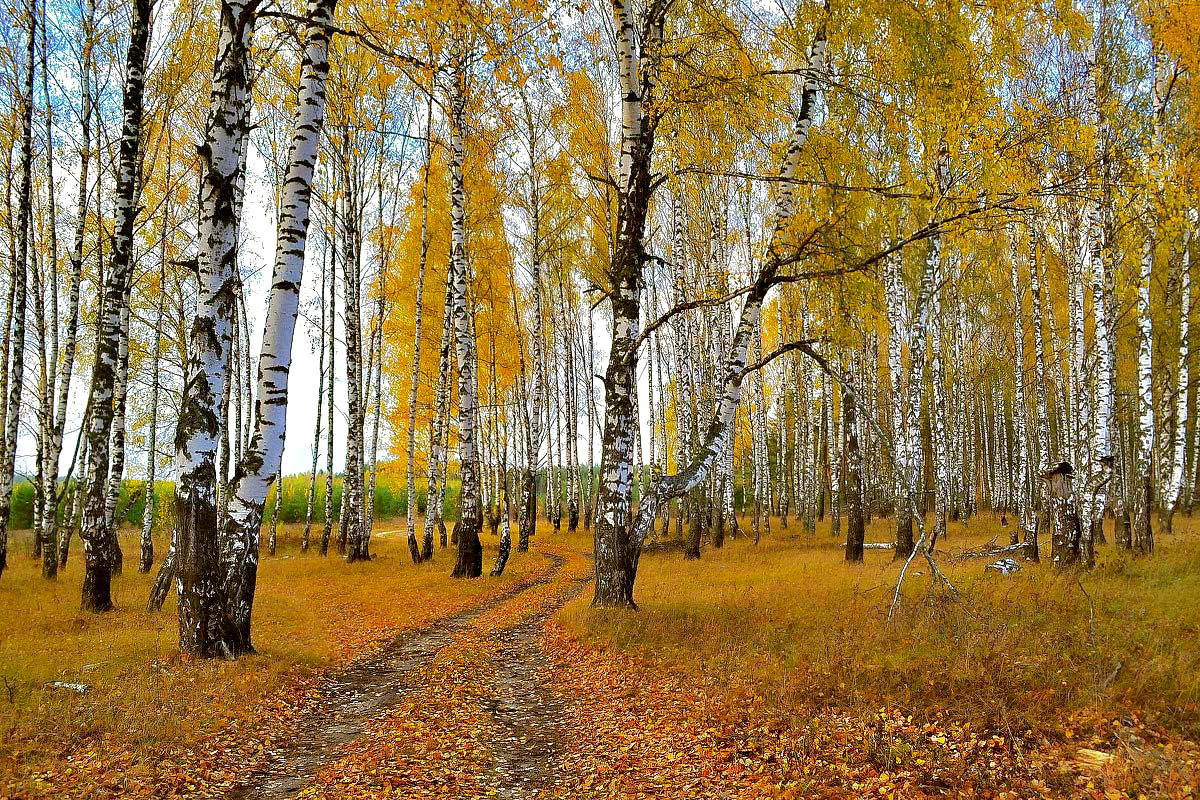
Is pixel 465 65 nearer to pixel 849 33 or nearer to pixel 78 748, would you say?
pixel 849 33

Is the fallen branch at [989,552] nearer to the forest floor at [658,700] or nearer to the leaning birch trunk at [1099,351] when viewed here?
the leaning birch trunk at [1099,351]

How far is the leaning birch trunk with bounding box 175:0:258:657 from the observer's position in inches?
285

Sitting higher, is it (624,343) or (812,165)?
(812,165)

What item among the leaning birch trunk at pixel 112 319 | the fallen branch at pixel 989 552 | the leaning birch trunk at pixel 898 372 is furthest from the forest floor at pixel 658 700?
the leaning birch trunk at pixel 898 372

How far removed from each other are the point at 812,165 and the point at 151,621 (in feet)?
43.9

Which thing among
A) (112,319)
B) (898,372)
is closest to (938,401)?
(898,372)

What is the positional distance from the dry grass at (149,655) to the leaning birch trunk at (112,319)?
29.8 inches

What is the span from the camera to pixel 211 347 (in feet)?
24.4

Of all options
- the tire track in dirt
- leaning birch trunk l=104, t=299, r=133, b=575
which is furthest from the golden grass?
leaning birch trunk l=104, t=299, r=133, b=575

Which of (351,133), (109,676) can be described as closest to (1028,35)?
(351,133)

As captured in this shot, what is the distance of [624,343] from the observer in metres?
9.63

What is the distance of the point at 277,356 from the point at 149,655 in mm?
3634

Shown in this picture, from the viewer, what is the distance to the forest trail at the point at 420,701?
4.94 meters

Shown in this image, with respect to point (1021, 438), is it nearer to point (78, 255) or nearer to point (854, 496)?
point (854, 496)
